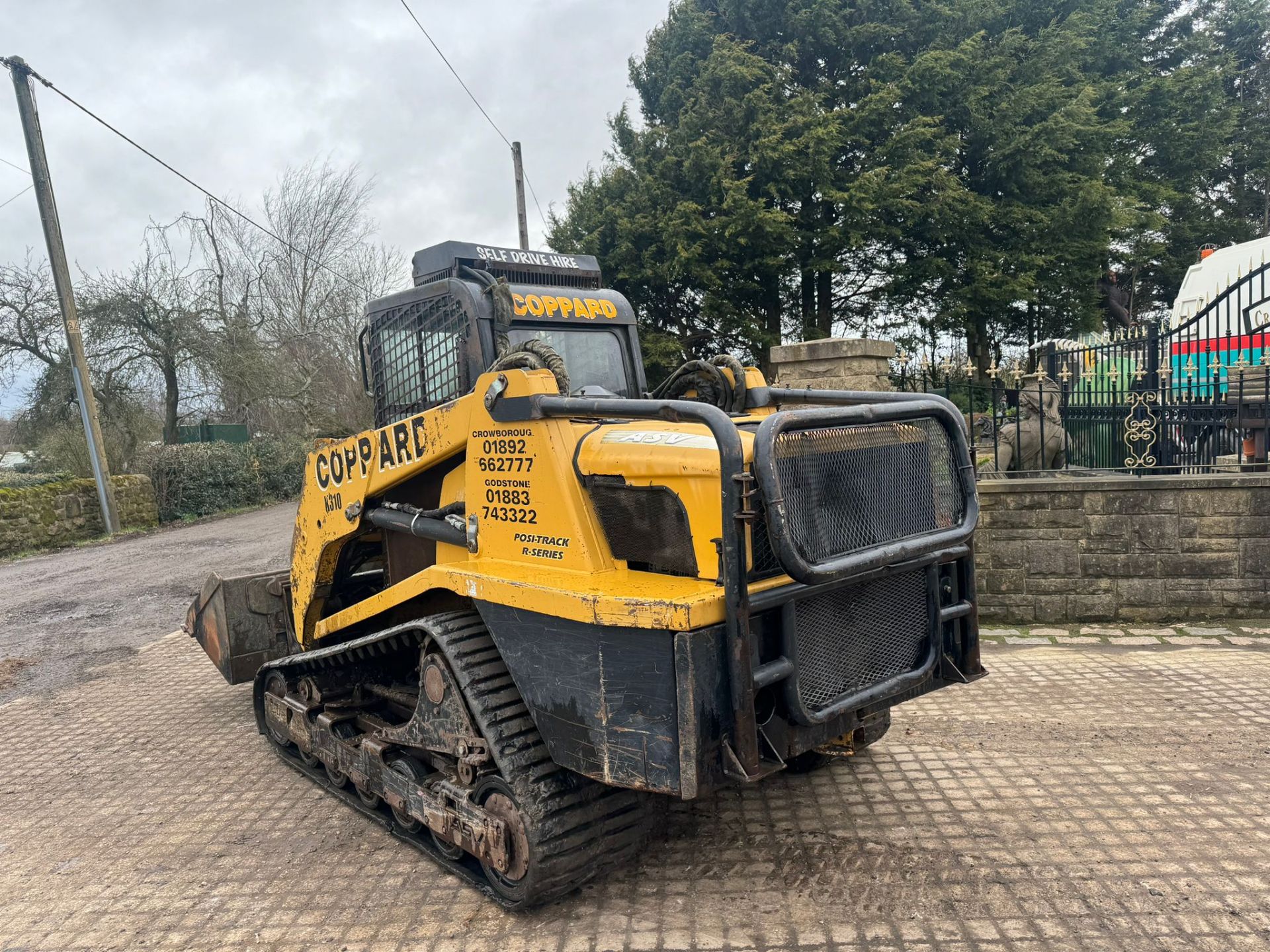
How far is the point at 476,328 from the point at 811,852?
2685 millimetres

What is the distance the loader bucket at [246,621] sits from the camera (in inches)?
216

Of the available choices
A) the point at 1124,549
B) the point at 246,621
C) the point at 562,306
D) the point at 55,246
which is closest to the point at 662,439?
the point at 562,306

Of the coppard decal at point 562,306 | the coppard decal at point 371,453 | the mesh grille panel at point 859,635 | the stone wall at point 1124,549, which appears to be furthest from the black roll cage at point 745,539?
the stone wall at point 1124,549

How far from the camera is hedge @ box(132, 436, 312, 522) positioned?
16.6 m

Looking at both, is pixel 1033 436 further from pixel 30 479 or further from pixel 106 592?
pixel 30 479

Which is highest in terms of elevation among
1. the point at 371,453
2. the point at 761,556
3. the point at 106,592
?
the point at 371,453

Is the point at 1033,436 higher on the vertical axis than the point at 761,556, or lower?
higher

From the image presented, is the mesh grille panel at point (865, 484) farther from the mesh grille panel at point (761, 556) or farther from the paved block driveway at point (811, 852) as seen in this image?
the paved block driveway at point (811, 852)

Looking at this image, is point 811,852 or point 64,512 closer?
point 811,852

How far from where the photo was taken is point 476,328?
3.93 metres

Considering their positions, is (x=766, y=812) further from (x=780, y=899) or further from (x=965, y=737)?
(x=965, y=737)

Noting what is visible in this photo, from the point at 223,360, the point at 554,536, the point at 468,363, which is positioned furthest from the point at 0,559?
the point at 554,536

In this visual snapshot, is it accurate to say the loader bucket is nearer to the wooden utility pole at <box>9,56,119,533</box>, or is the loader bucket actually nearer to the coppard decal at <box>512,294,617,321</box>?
the coppard decal at <box>512,294,617,321</box>

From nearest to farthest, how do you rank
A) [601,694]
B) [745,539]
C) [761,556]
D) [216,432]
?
[745,539]
[601,694]
[761,556]
[216,432]
